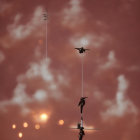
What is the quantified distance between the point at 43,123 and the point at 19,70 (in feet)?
4.69

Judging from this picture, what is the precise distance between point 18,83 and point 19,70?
32 centimetres

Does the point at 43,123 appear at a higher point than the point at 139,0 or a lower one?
lower

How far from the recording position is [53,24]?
639 centimetres

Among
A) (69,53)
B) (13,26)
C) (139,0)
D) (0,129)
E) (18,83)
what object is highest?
(139,0)

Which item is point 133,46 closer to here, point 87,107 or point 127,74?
point 127,74

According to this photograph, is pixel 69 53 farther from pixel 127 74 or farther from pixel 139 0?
pixel 139 0

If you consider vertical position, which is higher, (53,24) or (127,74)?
(53,24)

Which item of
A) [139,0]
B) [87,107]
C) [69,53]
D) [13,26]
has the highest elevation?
[139,0]

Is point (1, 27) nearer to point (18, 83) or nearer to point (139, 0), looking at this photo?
point (18, 83)

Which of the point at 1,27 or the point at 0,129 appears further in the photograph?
the point at 1,27

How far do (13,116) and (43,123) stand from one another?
75cm

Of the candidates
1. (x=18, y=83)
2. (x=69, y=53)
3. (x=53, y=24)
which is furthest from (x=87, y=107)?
(x=53, y=24)

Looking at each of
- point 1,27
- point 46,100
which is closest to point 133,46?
point 46,100

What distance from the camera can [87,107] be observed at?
6020mm
